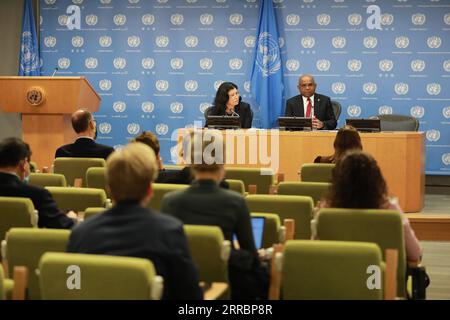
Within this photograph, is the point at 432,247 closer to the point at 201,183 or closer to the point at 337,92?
the point at 337,92

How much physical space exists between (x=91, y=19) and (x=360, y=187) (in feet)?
28.4

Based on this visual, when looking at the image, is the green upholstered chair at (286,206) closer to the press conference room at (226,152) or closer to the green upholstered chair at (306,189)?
the press conference room at (226,152)

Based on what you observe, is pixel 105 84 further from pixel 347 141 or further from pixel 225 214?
pixel 225 214

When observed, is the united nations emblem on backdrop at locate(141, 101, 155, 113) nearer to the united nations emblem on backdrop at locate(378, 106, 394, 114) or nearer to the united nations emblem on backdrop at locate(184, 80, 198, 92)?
the united nations emblem on backdrop at locate(184, 80, 198, 92)

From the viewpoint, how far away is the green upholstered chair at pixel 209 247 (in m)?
3.66

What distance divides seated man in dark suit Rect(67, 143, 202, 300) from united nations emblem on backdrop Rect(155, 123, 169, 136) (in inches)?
352

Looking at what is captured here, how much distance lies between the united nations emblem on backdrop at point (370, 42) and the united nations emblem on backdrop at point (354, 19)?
25cm

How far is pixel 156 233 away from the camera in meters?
3.12

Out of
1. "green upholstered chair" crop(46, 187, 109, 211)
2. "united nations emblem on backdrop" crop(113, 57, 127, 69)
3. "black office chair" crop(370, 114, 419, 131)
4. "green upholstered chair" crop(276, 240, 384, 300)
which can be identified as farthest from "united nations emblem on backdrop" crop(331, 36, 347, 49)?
"green upholstered chair" crop(276, 240, 384, 300)

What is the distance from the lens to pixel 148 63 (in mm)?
12195

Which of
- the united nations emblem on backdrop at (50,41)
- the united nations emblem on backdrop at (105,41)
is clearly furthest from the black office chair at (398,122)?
the united nations emblem on backdrop at (50,41)

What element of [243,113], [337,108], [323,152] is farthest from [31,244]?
[337,108]

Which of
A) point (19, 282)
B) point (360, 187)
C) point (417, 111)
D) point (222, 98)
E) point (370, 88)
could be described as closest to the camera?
point (19, 282)

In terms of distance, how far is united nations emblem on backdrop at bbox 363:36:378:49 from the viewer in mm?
11383
